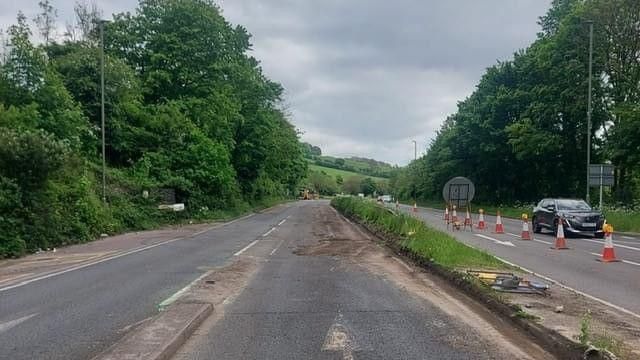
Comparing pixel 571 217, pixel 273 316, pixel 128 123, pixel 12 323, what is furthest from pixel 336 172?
pixel 12 323

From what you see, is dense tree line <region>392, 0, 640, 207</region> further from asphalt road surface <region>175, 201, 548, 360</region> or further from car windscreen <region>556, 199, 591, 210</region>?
asphalt road surface <region>175, 201, 548, 360</region>

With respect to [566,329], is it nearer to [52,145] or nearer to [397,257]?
[397,257]

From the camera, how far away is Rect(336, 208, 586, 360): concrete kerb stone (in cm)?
641

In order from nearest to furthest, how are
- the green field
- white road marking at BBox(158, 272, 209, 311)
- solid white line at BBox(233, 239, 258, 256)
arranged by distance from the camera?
1. white road marking at BBox(158, 272, 209, 311)
2. solid white line at BBox(233, 239, 258, 256)
3. the green field

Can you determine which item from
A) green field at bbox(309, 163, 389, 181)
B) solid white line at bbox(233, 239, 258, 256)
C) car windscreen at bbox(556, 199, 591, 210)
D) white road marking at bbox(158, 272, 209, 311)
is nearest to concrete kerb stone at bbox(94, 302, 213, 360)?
white road marking at bbox(158, 272, 209, 311)

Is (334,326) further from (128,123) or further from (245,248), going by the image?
(128,123)

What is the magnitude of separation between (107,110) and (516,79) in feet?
122

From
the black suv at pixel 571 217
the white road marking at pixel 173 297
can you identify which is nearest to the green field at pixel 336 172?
the black suv at pixel 571 217

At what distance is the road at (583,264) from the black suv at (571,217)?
1.81 ft

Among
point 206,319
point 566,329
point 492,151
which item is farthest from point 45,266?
point 492,151

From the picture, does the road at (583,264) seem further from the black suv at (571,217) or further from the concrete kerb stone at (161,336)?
the concrete kerb stone at (161,336)

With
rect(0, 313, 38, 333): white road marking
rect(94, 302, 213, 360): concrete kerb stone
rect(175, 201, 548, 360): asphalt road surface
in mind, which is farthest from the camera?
rect(0, 313, 38, 333): white road marking

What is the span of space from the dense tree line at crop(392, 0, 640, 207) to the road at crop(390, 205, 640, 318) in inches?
621

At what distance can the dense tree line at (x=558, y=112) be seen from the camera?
131ft
